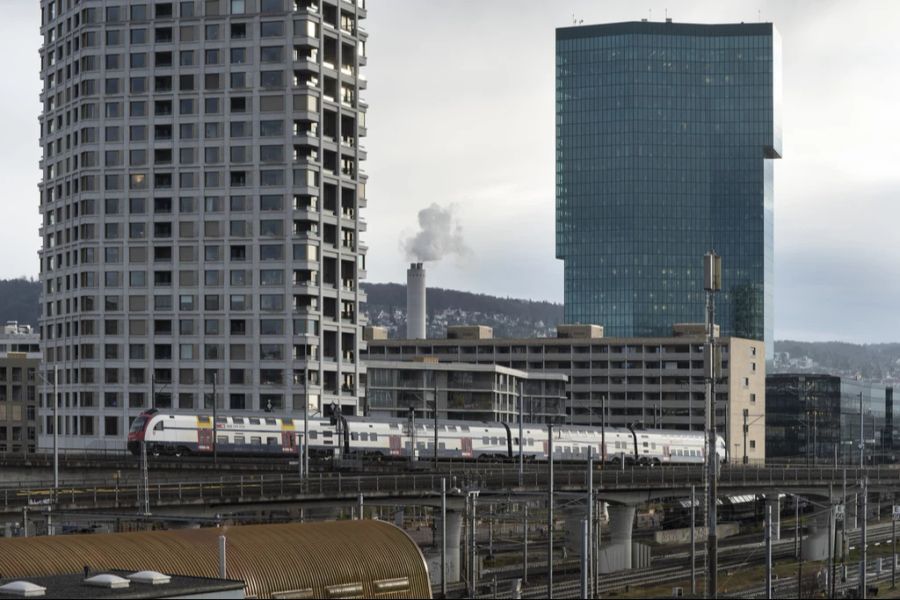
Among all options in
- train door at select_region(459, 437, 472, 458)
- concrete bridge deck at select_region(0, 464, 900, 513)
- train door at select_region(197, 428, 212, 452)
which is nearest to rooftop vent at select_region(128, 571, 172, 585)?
concrete bridge deck at select_region(0, 464, 900, 513)

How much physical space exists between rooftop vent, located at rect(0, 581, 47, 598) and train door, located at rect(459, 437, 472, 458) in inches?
4145

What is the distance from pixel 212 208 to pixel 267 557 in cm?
11647

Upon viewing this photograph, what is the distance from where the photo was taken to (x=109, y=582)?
157 feet

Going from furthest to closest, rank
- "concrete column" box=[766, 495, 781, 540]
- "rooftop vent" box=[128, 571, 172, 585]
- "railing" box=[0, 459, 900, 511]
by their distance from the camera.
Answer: "concrete column" box=[766, 495, 781, 540] < "railing" box=[0, 459, 900, 511] < "rooftop vent" box=[128, 571, 172, 585]

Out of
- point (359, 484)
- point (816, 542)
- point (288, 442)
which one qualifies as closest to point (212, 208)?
point (288, 442)

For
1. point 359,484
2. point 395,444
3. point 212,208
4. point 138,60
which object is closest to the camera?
Answer: point 359,484

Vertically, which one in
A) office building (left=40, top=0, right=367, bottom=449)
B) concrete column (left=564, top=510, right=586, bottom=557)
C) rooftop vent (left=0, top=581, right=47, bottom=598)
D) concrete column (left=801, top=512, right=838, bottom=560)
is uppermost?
office building (left=40, top=0, right=367, bottom=449)

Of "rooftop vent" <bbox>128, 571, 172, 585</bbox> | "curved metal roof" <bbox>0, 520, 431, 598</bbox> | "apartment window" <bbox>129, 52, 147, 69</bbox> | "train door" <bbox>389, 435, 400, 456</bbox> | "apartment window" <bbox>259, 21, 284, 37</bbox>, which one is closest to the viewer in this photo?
"rooftop vent" <bbox>128, 571, 172, 585</bbox>

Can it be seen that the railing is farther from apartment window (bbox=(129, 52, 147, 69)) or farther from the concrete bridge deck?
apartment window (bbox=(129, 52, 147, 69))

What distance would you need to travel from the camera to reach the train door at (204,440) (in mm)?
134000

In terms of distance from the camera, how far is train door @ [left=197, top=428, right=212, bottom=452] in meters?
134

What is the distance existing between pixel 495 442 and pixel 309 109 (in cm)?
4357

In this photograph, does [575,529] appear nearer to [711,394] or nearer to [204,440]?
[204,440]

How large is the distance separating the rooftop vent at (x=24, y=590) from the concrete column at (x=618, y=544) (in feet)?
262
